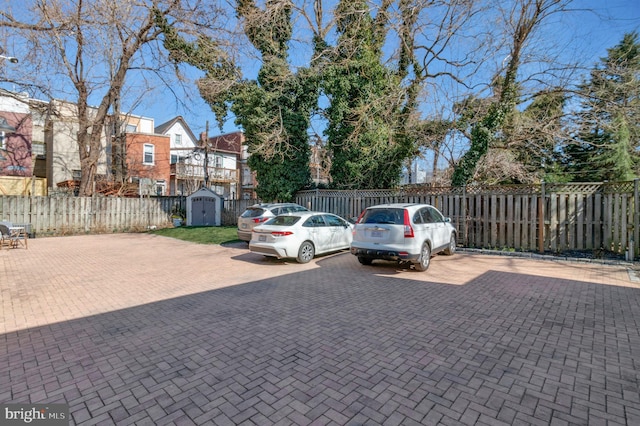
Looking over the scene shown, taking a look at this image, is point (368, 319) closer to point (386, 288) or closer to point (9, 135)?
point (386, 288)

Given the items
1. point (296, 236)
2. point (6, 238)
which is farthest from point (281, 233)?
point (6, 238)

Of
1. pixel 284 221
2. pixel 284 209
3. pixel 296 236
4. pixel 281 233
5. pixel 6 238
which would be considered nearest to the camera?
pixel 281 233

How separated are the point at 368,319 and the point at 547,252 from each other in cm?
885

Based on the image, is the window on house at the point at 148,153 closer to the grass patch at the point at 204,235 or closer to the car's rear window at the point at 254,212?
the grass patch at the point at 204,235

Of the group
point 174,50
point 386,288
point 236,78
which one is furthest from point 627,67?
point 174,50

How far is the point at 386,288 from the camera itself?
6.66 m

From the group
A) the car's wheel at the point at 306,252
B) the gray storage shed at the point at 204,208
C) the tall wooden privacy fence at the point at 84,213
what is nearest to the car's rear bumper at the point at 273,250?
the car's wheel at the point at 306,252

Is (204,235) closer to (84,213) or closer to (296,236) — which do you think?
(84,213)

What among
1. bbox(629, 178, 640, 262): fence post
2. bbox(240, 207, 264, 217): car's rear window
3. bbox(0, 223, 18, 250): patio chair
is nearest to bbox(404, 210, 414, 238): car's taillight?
bbox(240, 207, 264, 217): car's rear window

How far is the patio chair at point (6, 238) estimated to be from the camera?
11648mm

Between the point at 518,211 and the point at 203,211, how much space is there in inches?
707

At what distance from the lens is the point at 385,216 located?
320 inches

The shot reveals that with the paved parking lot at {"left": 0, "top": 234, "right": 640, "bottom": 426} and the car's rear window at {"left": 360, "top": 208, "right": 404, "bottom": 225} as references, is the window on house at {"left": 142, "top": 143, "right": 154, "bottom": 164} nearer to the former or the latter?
the paved parking lot at {"left": 0, "top": 234, "right": 640, "bottom": 426}

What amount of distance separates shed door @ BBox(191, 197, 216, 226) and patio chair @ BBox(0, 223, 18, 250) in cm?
907
